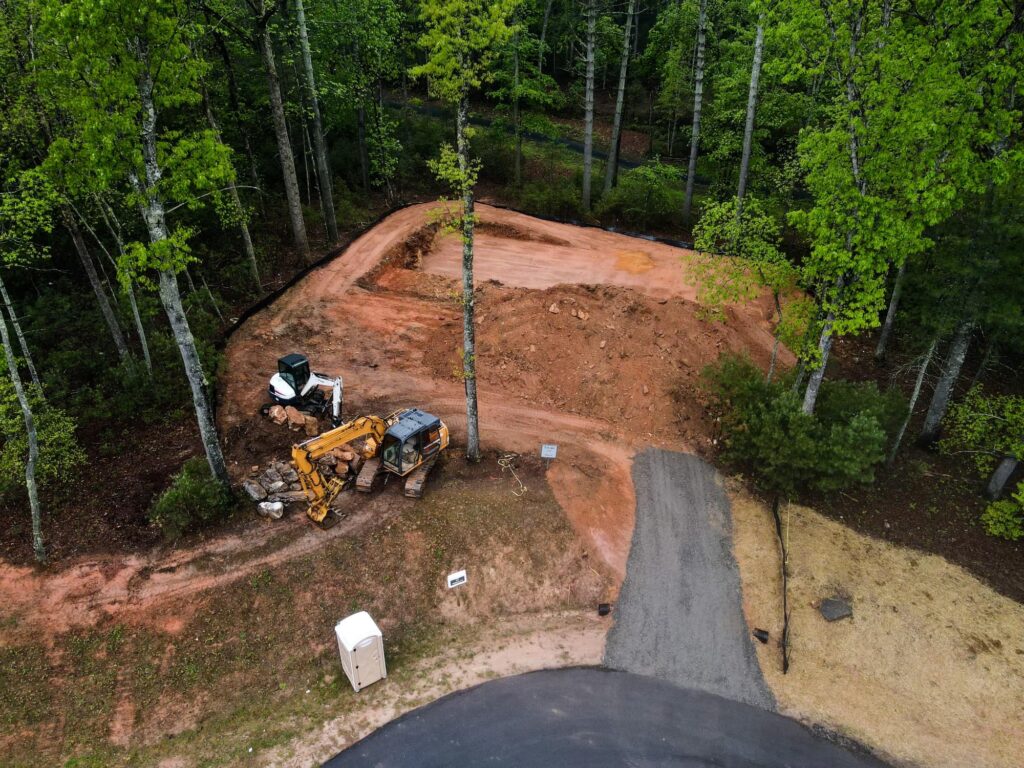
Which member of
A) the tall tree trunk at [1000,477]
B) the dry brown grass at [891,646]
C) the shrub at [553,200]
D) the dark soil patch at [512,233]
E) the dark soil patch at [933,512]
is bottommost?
the dry brown grass at [891,646]

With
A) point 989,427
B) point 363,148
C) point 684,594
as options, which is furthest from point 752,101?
point 684,594

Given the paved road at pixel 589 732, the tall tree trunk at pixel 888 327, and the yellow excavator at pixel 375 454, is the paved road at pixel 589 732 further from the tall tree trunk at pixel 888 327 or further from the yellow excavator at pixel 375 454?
the tall tree trunk at pixel 888 327

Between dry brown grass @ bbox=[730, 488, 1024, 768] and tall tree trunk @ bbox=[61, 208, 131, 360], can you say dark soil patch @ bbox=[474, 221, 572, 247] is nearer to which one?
tall tree trunk @ bbox=[61, 208, 131, 360]

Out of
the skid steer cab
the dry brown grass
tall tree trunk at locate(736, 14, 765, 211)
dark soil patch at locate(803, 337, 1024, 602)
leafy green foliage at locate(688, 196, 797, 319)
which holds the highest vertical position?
tall tree trunk at locate(736, 14, 765, 211)

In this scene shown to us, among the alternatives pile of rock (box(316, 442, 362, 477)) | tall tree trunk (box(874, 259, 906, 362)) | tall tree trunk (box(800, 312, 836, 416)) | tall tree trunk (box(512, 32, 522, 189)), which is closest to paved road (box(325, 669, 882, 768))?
pile of rock (box(316, 442, 362, 477))

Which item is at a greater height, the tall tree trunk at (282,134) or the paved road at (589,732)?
the tall tree trunk at (282,134)

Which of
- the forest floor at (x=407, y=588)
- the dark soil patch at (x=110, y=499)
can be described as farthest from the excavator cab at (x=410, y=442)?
the dark soil patch at (x=110, y=499)
